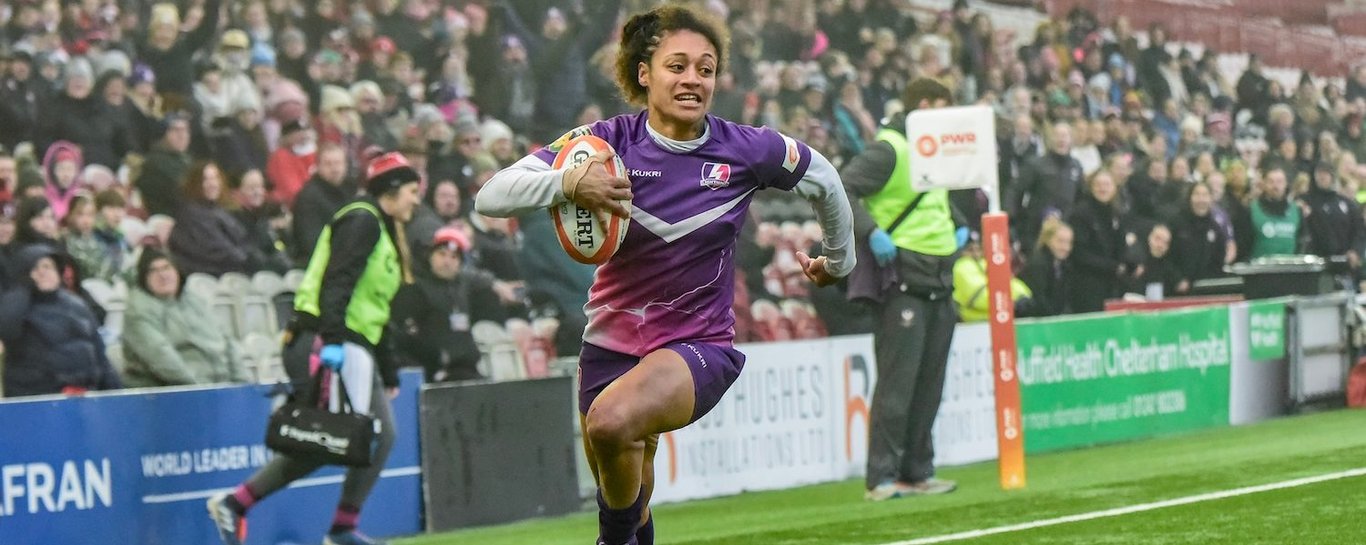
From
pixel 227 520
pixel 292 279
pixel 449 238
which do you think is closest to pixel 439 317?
pixel 449 238

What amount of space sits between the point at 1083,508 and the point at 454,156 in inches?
230

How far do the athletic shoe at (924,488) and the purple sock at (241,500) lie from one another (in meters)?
3.74

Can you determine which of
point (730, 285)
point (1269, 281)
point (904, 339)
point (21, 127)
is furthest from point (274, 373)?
point (1269, 281)

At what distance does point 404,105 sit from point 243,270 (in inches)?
84.7

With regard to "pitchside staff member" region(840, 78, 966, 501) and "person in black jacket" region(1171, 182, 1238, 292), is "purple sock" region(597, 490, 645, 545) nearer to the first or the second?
"pitchside staff member" region(840, 78, 966, 501)

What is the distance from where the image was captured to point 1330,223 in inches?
878

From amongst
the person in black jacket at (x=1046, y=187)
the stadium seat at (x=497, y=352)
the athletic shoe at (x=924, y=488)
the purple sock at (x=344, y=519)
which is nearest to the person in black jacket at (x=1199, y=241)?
the person in black jacket at (x=1046, y=187)

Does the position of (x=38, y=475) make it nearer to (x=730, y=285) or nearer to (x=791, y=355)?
(x=730, y=285)

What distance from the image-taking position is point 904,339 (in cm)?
1189

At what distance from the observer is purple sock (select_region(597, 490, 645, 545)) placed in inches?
261

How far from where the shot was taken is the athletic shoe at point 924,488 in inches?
471

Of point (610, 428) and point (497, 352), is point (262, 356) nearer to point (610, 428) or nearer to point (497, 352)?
point (497, 352)

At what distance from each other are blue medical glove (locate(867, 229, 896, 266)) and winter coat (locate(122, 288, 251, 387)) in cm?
403

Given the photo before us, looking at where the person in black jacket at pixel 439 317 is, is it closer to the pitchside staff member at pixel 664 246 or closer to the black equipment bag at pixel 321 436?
the black equipment bag at pixel 321 436
